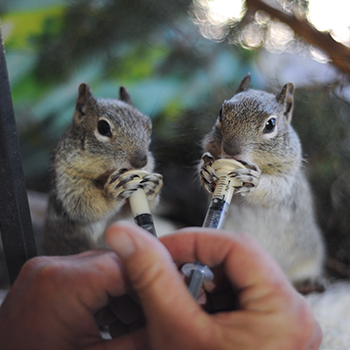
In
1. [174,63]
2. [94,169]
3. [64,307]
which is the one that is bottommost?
[64,307]

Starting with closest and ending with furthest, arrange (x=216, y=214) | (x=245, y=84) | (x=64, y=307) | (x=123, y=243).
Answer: (x=123, y=243), (x=64, y=307), (x=216, y=214), (x=245, y=84)

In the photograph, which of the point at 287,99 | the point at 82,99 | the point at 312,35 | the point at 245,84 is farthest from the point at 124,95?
the point at 312,35

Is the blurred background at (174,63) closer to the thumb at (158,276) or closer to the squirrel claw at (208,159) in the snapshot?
the squirrel claw at (208,159)

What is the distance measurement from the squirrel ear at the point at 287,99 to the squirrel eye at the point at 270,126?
53 mm

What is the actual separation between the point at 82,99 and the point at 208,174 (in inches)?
14.3

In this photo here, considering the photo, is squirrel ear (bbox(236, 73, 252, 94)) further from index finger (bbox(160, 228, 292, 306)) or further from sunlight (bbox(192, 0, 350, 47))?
index finger (bbox(160, 228, 292, 306))

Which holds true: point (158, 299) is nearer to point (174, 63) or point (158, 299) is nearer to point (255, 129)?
point (255, 129)

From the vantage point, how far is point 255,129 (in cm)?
74

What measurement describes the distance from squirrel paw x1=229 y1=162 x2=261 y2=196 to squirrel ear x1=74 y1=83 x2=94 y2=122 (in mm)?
396

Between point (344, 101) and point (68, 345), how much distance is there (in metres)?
0.96

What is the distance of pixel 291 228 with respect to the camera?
93 centimetres

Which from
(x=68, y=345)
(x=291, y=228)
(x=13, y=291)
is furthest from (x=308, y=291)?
(x=13, y=291)

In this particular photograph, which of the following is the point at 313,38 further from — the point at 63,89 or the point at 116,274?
the point at 116,274

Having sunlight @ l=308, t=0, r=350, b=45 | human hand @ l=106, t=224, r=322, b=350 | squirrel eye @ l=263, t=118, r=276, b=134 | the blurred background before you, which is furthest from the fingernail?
sunlight @ l=308, t=0, r=350, b=45
